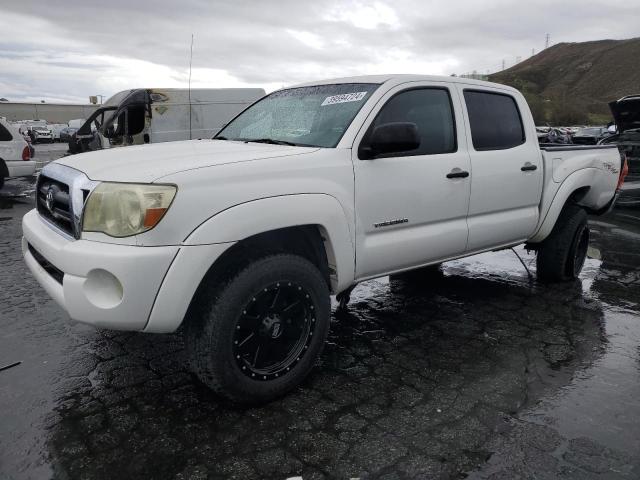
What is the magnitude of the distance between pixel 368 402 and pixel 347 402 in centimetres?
12

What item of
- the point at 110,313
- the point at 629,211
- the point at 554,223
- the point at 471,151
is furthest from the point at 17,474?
the point at 629,211

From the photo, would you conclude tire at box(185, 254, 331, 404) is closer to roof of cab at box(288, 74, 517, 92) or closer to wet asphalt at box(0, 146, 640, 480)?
wet asphalt at box(0, 146, 640, 480)

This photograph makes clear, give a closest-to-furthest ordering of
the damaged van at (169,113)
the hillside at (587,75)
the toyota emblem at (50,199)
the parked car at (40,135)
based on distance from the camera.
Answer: the toyota emblem at (50,199)
the damaged van at (169,113)
the parked car at (40,135)
the hillside at (587,75)

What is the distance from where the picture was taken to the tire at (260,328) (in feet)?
8.81

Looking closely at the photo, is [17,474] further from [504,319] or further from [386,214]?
[504,319]

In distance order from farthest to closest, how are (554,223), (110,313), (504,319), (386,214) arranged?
(554,223), (504,319), (386,214), (110,313)

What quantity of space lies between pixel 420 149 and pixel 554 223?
1924 mm

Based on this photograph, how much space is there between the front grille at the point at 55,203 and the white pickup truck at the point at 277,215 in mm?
16

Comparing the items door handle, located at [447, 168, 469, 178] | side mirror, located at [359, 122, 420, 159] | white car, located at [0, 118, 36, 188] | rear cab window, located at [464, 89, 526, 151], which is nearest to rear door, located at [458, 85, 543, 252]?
rear cab window, located at [464, 89, 526, 151]

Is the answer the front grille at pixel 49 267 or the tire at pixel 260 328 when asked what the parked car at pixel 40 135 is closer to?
the front grille at pixel 49 267

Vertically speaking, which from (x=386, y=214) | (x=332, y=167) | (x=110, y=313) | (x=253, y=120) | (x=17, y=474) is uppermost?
(x=253, y=120)

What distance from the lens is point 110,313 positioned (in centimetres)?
252

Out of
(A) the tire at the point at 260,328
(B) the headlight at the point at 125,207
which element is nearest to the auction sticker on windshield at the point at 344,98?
(A) the tire at the point at 260,328

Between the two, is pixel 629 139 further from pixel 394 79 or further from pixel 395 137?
pixel 395 137
